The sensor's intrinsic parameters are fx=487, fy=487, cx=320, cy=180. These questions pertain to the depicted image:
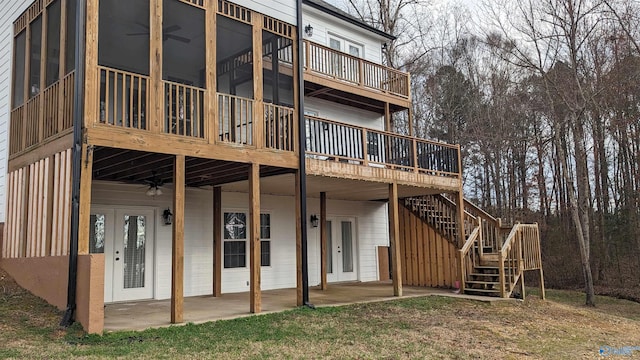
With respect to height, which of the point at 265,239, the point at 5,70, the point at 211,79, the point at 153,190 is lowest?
the point at 265,239

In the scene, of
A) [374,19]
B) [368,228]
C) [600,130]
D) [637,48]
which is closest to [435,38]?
[374,19]

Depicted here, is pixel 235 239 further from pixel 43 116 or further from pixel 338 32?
pixel 338 32

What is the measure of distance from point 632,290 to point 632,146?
586cm

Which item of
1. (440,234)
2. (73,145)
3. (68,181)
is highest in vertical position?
(73,145)

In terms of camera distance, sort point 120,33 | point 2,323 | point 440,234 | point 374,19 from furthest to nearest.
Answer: point 374,19 < point 440,234 < point 120,33 < point 2,323

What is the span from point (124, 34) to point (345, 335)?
7.13m

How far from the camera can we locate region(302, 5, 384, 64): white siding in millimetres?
15016

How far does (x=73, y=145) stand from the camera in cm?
693

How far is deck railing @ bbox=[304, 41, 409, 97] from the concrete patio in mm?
5881

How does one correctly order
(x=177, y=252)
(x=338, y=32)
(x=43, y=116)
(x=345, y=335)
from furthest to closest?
(x=338, y=32)
(x=43, y=116)
(x=177, y=252)
(x=345, y=335)

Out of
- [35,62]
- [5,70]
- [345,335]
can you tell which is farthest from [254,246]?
[5,70]

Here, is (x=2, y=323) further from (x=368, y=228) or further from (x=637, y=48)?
(x=637, y=48)

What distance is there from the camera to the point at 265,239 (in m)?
13.4

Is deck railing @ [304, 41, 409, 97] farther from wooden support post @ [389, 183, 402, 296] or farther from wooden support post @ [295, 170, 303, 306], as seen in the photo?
wooden support post @ [295, 170, 303, 306]
